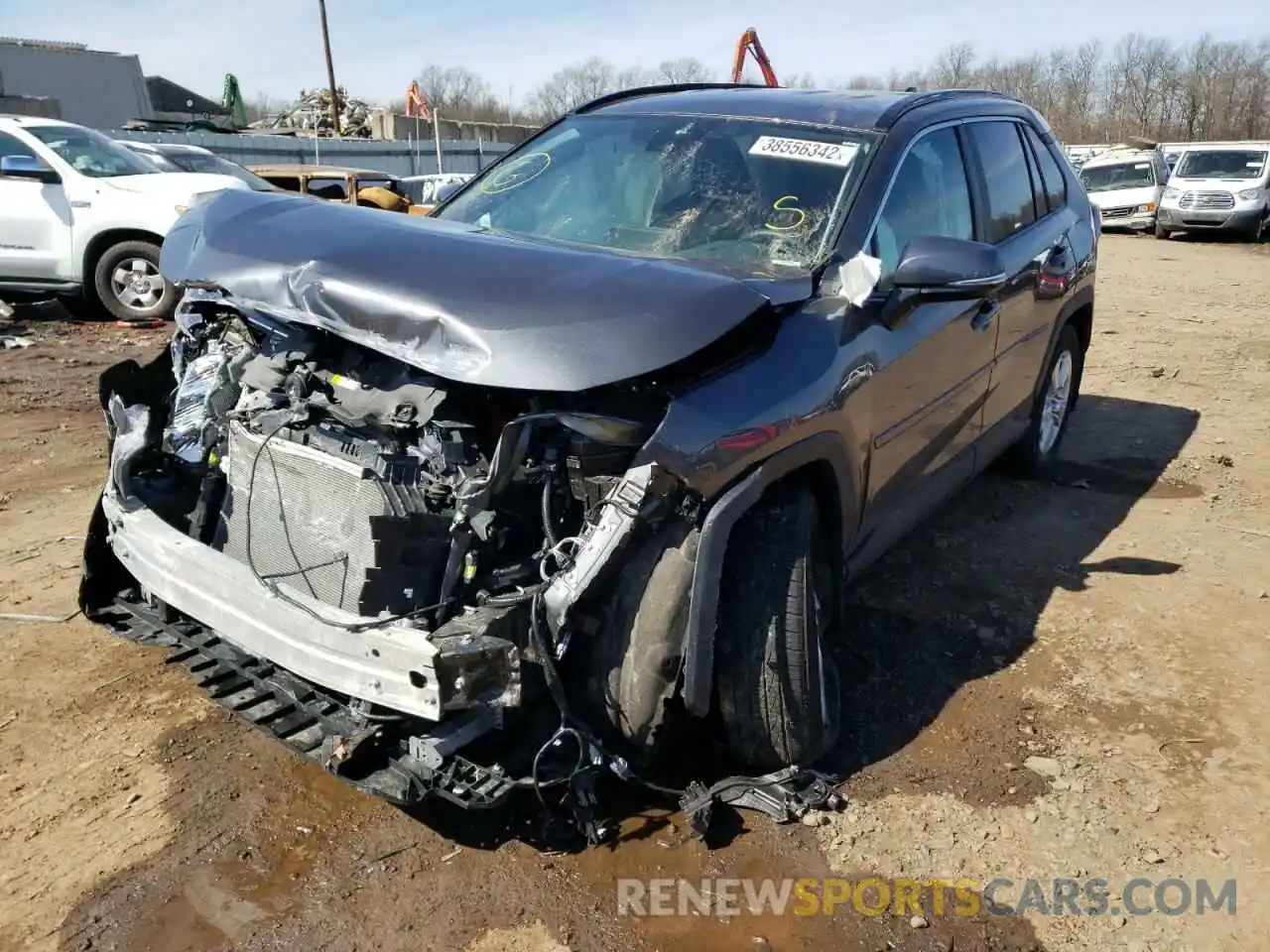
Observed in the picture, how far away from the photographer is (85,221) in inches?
365

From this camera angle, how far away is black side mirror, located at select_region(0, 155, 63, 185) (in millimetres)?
8930

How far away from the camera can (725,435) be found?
99.6 inches

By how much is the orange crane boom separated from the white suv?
190 inches

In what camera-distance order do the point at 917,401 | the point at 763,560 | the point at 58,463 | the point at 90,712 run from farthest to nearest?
the point at 58,463
the point at 917,401
the point at 90,712
the point at 763,560

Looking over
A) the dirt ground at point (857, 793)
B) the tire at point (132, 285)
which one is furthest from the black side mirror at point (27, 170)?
the dirt ground at point (857, 793)

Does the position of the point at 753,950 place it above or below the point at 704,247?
below

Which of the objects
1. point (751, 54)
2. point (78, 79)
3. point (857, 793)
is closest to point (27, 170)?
point (751, 54)

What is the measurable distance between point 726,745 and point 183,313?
2.33 meters

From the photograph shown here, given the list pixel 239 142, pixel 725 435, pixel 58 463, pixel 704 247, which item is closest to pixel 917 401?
pixel 704 247

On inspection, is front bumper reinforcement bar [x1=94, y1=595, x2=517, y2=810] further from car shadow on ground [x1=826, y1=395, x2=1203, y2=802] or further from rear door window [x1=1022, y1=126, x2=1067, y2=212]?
rear door window [x1=1022, y1=126, x2=1067, y2=212]

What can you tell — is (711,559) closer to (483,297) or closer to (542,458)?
(542,458)

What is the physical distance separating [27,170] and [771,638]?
8.99m

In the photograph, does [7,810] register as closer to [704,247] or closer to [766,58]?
[704,247]

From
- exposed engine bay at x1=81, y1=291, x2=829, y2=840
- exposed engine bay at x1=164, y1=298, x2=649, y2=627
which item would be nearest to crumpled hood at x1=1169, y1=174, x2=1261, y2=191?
exposed engine bay at x1=81, y1=291, x2=829, y2=840
